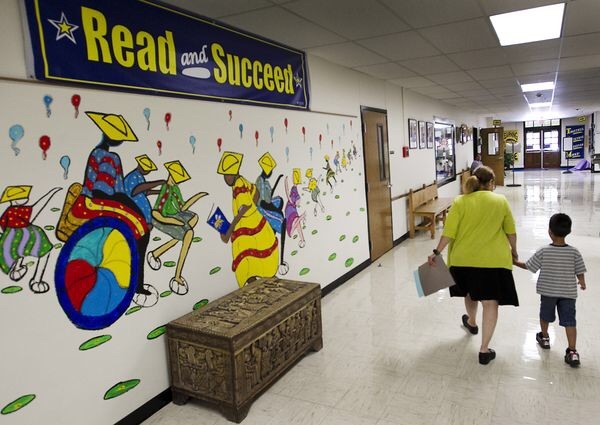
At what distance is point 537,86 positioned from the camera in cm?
786

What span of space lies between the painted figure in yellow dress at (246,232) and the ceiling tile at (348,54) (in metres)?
1.51

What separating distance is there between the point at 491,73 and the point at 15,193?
600 centimetres

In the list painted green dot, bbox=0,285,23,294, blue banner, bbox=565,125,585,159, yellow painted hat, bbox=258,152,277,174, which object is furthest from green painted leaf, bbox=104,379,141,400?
blue banner, bbox=565,125,585,159

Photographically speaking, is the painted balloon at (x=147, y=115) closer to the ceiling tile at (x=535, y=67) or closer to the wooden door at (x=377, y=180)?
the wooden door at (x=377, y=180)

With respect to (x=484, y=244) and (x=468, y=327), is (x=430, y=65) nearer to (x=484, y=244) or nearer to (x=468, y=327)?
(x=484, y=244)

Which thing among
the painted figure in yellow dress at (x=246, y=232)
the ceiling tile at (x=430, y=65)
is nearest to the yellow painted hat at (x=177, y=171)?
the painted figure in yellow dress at (x=246, y=232)

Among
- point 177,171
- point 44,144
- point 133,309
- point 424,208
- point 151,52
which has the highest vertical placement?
point 151,52

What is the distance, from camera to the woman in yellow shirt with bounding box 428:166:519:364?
118 inches

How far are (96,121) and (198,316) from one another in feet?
4.33

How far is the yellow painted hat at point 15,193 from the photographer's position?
1998 millimetres

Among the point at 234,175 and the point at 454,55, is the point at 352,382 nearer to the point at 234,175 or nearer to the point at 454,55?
the point at 234,175

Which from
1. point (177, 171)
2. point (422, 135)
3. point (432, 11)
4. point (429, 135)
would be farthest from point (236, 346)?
point (429, 135)

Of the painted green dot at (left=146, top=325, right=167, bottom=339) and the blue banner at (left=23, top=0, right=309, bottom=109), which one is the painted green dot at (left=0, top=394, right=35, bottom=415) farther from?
the blue banner at (left=23, top=0, right=309, bottom=109)

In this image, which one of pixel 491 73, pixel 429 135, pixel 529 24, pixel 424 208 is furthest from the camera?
pixel 429 135
